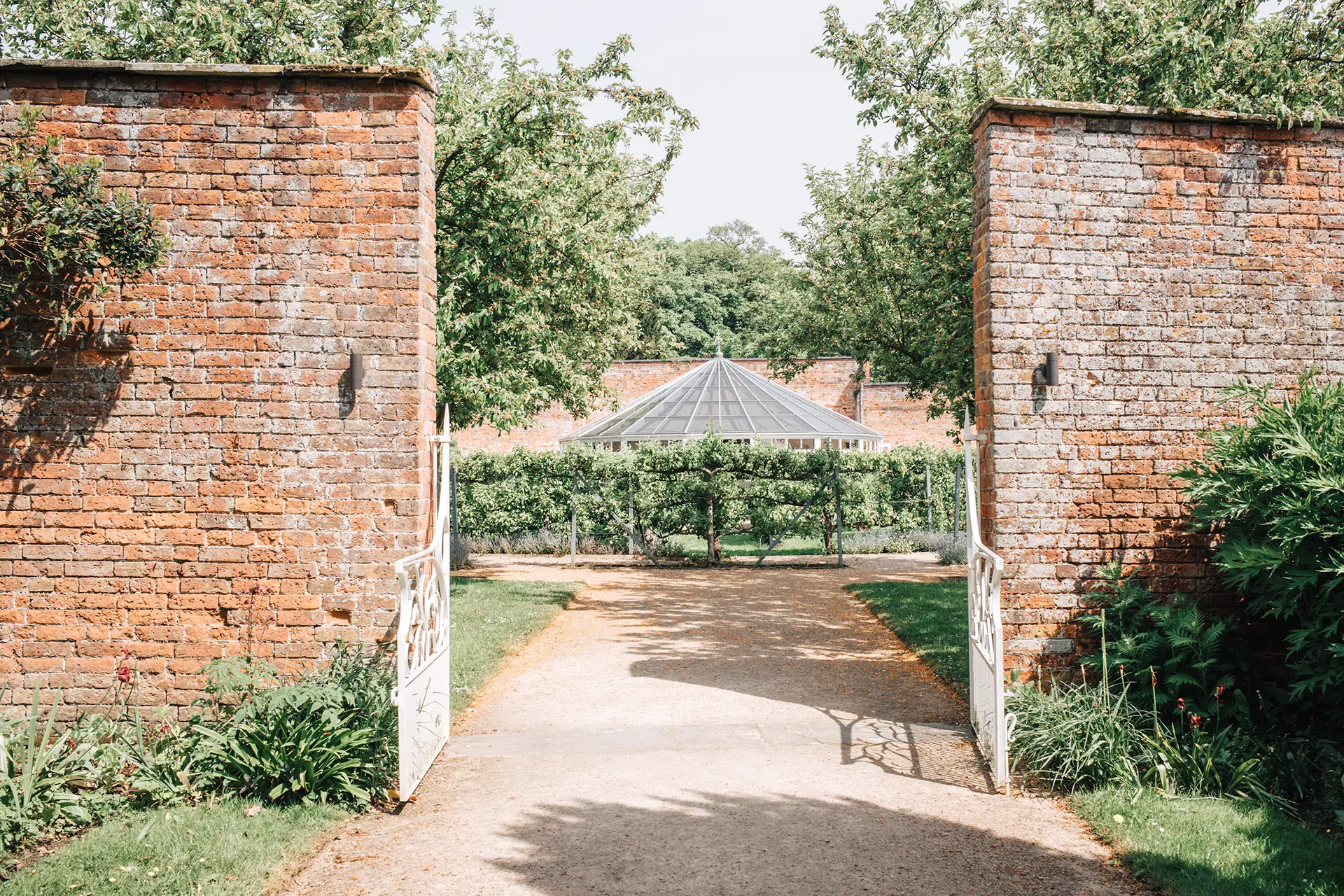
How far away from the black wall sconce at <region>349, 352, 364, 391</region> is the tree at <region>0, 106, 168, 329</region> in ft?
4.23

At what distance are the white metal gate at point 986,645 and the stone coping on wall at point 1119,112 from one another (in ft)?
6.76

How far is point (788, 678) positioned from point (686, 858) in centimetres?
380

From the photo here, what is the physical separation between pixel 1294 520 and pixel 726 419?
1806 centimetres

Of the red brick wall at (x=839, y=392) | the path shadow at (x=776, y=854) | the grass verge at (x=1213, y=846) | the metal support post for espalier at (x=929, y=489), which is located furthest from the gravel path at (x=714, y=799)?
the red brick wall at (x=839, y=392)

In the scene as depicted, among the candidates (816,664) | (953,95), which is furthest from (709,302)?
(816,664)

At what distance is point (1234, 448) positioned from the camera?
5.39 m

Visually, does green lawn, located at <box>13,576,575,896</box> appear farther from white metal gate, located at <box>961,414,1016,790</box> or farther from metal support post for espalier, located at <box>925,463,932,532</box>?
metal support post for espalier, located at <box>925,463,932,532</box>

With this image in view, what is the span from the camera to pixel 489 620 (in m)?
10.4

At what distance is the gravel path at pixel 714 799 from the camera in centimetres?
410

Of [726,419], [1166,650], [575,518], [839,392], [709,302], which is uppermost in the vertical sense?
[709,302]

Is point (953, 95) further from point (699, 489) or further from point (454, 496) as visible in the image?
point (454, 496)

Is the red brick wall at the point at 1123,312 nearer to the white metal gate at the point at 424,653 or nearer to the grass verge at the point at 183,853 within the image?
the white metal gate at the point at 424,653

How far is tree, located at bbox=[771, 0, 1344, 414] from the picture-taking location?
26.7 feet

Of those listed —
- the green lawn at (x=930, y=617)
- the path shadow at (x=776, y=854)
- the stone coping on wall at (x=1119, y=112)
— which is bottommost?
the path shadow at (x=776, y=854)
